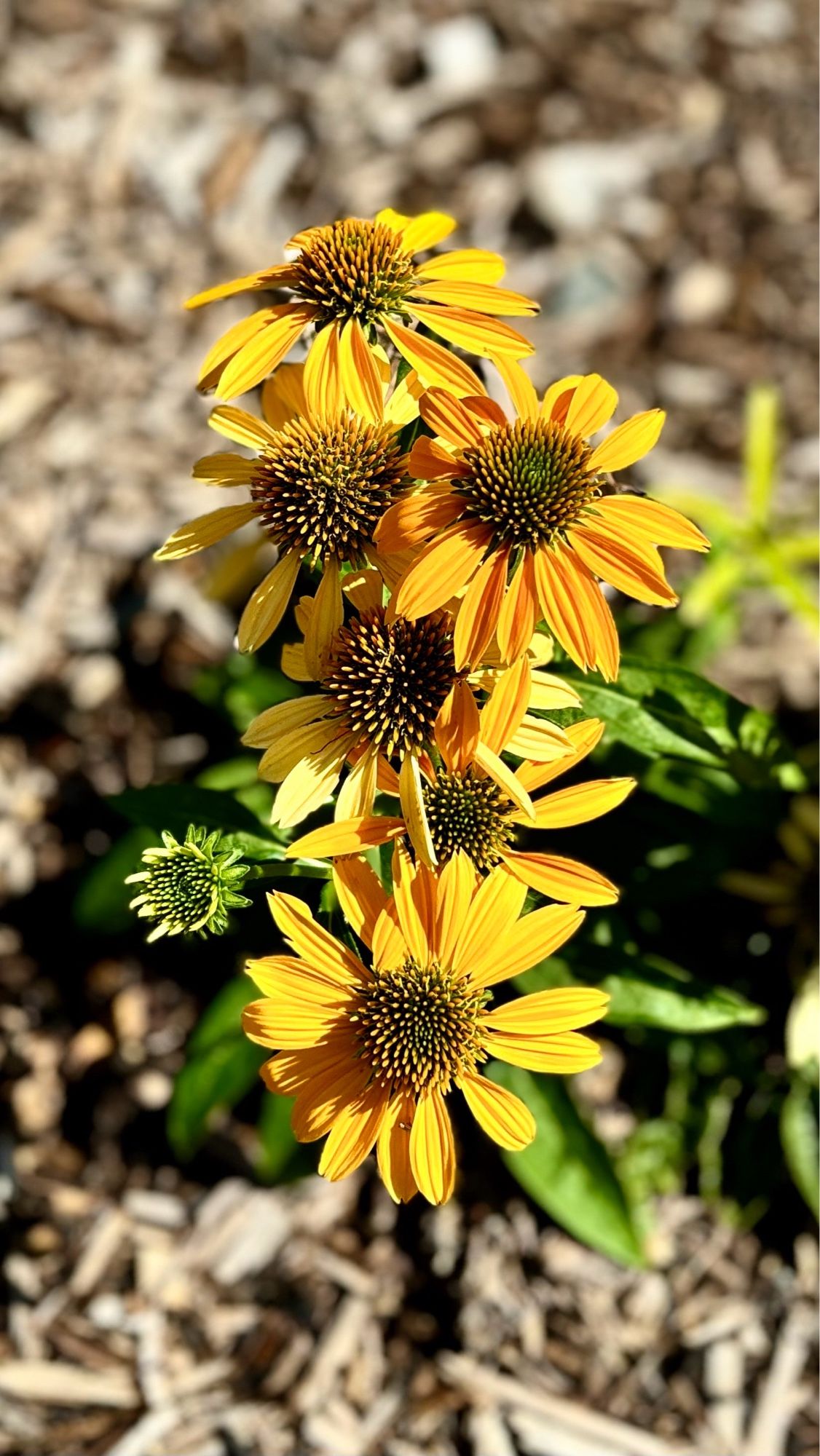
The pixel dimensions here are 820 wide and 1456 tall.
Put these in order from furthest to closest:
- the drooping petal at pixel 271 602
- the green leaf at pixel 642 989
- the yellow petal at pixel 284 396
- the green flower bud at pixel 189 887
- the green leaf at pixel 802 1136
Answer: the green leaf at pixel 802 1136
the green leaf at pixel 642 989
the yellow petal at pixel 284 396
the drooping petal at pixel 271 602
the green flower bud at pixel 189 887

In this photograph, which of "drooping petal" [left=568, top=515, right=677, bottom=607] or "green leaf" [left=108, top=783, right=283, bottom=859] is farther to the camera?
"green leaf" [left=108, top=783, right=283, bottom=859]

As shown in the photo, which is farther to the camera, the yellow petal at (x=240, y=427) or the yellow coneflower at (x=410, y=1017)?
the yellow petal at (x=240, y=427)

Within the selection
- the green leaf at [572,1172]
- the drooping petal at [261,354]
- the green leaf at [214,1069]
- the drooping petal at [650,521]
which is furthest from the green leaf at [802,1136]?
the drooping petal at [261,354]

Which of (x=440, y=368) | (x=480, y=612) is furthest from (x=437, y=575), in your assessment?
(x=440, y=368)

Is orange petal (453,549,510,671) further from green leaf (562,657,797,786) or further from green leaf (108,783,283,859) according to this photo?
green leaf (108,783,283,859)

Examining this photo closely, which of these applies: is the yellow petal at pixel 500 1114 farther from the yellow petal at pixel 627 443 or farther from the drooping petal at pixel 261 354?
the drooping petal at pixel 261 354

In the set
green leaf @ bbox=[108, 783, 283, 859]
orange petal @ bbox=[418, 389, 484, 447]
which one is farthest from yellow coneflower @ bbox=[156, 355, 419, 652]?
green leaf @ bbox=[108, 783, 283, 859]
